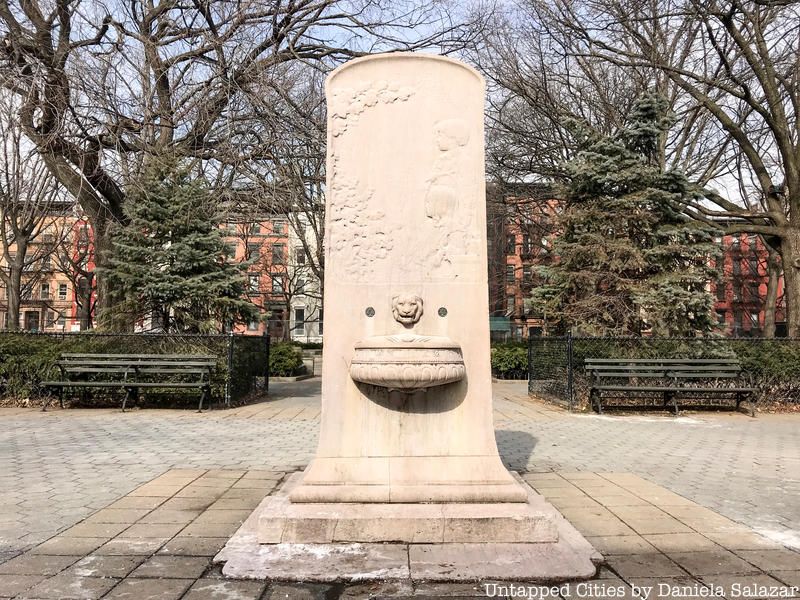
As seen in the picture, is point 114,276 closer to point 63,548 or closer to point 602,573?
point 63,548

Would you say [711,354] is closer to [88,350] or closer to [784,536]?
[784,536]

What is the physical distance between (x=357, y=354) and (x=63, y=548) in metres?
2.26

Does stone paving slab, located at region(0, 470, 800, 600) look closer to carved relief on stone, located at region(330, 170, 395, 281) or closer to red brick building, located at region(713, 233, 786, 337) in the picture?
carved relief on stone, located at region(330, 170, 395, 281)

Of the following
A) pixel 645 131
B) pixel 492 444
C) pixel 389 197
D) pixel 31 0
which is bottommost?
pixel 492 444

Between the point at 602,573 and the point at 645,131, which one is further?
the point at 645,131

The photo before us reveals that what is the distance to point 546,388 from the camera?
44.8ft

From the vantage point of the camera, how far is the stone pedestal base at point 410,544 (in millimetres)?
3184

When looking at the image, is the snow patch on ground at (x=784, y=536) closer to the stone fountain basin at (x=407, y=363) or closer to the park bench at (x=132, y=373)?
the stone fountain basin at (x=407, y=363)

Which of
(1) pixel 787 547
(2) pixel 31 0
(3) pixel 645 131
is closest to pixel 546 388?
(3) pixel 645 131

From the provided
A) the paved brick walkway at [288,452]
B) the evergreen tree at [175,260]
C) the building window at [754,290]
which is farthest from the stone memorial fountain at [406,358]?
the building window at [754,290]

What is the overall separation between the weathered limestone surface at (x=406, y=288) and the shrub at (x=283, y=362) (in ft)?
54.3

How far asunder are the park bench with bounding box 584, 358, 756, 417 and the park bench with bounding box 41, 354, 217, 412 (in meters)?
7.74

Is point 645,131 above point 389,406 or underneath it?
above

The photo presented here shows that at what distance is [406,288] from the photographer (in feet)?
13.5
